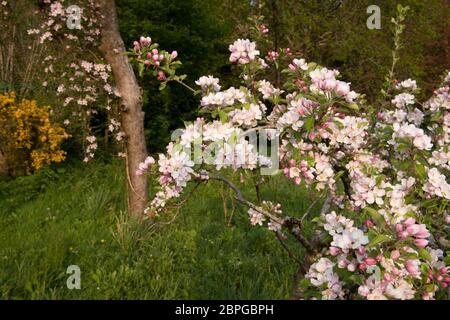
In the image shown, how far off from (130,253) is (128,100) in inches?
58.9

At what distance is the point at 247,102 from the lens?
95.8 inches

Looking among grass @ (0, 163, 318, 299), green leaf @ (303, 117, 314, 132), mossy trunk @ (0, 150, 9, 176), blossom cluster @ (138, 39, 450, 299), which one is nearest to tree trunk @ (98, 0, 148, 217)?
grass @ (0, 163, 318, 299)

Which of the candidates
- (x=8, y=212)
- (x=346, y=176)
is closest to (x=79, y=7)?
(x=8, y=212)

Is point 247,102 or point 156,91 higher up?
point 156,91

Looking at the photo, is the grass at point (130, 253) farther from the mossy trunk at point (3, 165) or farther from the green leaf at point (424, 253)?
the green leaf at point (424, 253)

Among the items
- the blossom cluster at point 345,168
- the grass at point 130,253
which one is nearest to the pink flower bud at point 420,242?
the blossom cluster at point 345,168

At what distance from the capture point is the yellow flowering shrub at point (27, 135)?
6133 millimetres

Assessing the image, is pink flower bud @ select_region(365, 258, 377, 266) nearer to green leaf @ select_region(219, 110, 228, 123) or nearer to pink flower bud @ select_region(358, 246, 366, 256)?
pink flower bud @ select_region(358, 246, 366, 256)

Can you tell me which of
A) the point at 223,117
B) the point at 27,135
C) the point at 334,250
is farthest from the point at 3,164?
the point at 334,250

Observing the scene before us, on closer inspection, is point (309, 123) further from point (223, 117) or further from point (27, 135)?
point (27, 135)

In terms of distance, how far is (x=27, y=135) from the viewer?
20.5 feet

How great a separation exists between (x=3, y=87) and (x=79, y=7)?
3.16 m

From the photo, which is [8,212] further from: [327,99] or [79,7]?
[327,99]

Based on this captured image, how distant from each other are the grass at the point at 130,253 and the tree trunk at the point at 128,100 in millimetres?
305
